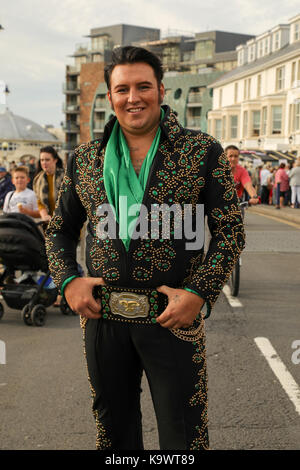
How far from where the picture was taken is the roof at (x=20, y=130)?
4879 inches

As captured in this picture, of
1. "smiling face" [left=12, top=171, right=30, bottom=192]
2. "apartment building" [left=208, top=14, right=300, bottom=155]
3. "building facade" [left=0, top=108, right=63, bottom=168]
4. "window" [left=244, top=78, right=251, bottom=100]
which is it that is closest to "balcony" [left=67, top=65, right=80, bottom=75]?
"building facade" [left=0, top=108, right=63, bottom=168]

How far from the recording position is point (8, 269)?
639 cm

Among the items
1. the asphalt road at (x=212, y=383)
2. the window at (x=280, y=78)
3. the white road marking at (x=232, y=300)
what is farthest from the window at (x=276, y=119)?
the asphalt road at (x=212, y=383)

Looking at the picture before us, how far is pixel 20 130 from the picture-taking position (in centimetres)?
12538

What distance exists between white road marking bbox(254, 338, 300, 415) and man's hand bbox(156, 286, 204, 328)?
2140mm

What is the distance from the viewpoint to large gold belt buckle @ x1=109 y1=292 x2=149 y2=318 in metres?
2.19

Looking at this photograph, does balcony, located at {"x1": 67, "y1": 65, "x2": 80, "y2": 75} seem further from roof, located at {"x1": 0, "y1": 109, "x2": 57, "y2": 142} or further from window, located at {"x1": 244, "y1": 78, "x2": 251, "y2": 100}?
window, located at {"x1": 244, "y1": 78, "x2": 251, "y2": 100}

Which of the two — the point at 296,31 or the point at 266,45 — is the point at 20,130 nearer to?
the point at 266,45

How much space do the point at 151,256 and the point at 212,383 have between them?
252 cm

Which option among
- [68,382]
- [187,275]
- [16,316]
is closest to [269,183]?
[16,316]

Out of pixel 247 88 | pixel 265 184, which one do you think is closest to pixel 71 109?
pixel 247 88

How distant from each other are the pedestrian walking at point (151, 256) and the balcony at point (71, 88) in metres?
90.7
